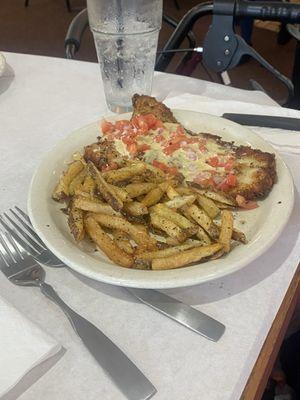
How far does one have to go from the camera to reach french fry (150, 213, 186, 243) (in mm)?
800

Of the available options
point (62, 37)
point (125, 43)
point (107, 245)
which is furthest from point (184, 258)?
point (62, 37)

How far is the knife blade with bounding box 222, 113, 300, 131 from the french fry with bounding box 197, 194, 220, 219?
Answer: 0.40m

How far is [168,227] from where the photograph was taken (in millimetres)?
809

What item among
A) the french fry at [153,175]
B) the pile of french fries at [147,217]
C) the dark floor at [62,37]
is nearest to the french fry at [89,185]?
the pile of french fries at [147,217]

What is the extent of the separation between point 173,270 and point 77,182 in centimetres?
31

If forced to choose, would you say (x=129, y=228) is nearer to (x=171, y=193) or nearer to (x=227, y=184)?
(x=171, y=193)

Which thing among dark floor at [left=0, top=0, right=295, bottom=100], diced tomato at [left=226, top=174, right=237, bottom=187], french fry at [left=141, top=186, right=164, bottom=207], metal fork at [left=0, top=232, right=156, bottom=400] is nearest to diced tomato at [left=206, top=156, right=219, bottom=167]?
diced tomato at [left=226, top=174, right=237, bottom=187]

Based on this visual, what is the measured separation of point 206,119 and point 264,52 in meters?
2.96

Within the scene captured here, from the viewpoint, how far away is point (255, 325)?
74cm

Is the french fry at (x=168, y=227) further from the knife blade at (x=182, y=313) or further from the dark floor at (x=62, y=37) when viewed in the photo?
the dark floor at (x=62, y=37)

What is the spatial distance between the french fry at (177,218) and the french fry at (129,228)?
0.16ft

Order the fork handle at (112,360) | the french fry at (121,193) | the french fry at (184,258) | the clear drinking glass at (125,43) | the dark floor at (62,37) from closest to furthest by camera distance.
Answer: the fork handle at (112,360) < the french fry at (184,258) < the french fry at (121,193) < the clear drinking glass at (125,43) < the dark floor at (62,37)

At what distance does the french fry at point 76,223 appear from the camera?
2.67 feet

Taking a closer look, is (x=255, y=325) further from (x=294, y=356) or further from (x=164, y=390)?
(x=294, y=356)
